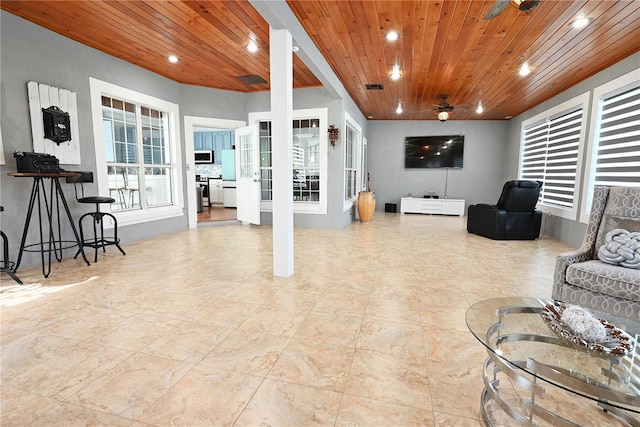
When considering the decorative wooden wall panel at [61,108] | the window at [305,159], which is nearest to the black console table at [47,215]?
the decorative wooden wall panel at [61,108]

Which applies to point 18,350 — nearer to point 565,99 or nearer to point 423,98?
point 423,98

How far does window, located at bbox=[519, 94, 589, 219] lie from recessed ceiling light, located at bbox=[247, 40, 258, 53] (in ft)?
16.7

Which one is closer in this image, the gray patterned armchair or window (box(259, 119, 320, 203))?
the gray patterned armchair

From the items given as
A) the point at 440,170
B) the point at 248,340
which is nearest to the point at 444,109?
the point at 440,170

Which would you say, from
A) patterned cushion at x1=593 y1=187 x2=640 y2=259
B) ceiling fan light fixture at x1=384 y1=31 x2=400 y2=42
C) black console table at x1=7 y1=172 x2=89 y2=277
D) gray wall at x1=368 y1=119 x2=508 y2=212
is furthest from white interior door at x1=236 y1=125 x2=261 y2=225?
patterned cushion at x1=593 y1=187 x2=640 y2=259

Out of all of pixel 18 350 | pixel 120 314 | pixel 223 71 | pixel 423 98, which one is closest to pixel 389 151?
pixel 423 98

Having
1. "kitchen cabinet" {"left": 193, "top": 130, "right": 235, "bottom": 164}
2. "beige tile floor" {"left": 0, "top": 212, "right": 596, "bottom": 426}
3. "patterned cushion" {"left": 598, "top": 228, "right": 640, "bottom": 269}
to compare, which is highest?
"kitchen cabinet" {"left": 193, "top": 130, "right": 235, "bottom": 164}

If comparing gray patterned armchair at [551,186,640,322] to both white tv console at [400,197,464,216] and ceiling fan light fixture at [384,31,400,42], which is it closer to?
ceiling fan light fixture at [384,31,400,42]

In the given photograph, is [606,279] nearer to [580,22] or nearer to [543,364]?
[543,364]

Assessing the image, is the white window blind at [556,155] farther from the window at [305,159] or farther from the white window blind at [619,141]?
the window at [305,159]

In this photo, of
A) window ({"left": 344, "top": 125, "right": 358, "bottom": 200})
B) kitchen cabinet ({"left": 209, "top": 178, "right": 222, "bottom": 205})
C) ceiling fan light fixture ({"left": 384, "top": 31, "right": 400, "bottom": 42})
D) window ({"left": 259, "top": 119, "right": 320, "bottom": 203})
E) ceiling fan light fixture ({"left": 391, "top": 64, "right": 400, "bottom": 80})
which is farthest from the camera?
kitchen cabinet ({"left": 209, "top": 178, "right": 222, "bottom": 205})

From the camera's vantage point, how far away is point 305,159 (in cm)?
618

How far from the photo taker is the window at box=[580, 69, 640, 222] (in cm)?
393

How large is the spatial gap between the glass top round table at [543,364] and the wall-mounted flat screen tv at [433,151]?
25.3ft
